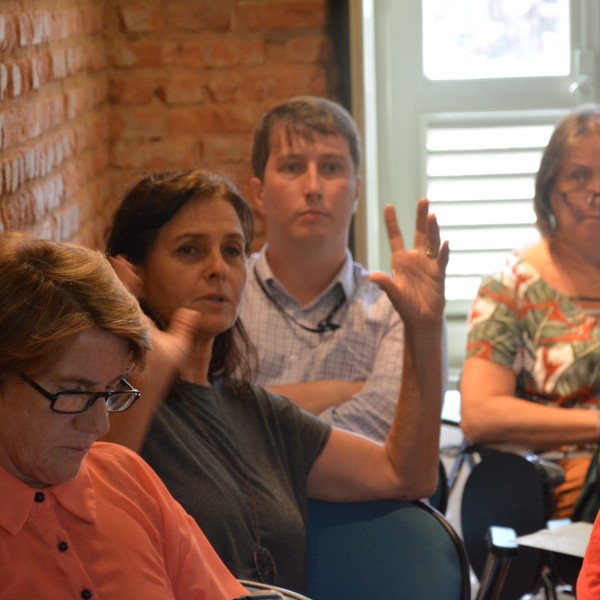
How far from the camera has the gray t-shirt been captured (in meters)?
1.89

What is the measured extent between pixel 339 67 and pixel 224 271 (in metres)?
1.81

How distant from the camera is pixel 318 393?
8.93ft

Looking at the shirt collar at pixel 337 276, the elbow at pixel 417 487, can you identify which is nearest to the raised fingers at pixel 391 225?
the elbow at pixel 417 487

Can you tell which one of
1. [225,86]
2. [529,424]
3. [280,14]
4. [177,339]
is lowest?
[529,424]

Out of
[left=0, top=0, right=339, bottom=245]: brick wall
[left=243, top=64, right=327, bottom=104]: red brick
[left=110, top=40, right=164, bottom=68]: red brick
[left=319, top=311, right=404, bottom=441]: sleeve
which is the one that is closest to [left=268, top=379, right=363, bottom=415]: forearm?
[left=319, top=311, right=404, bottom=441]: sleeve

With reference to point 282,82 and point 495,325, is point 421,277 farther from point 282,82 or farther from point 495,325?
point 282,82

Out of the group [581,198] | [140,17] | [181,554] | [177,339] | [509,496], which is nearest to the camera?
[181,554]

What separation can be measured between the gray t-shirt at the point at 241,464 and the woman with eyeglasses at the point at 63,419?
1.27ft

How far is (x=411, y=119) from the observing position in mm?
4371

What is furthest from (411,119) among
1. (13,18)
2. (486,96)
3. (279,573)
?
(279,573)

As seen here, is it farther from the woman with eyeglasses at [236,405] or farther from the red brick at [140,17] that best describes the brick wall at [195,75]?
the woman with eyeglasses at [236,405]

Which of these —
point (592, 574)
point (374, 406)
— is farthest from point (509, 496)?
point (592, 574)

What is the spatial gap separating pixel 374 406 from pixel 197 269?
0.79m

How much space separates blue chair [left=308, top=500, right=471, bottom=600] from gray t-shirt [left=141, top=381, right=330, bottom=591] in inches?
2.6
